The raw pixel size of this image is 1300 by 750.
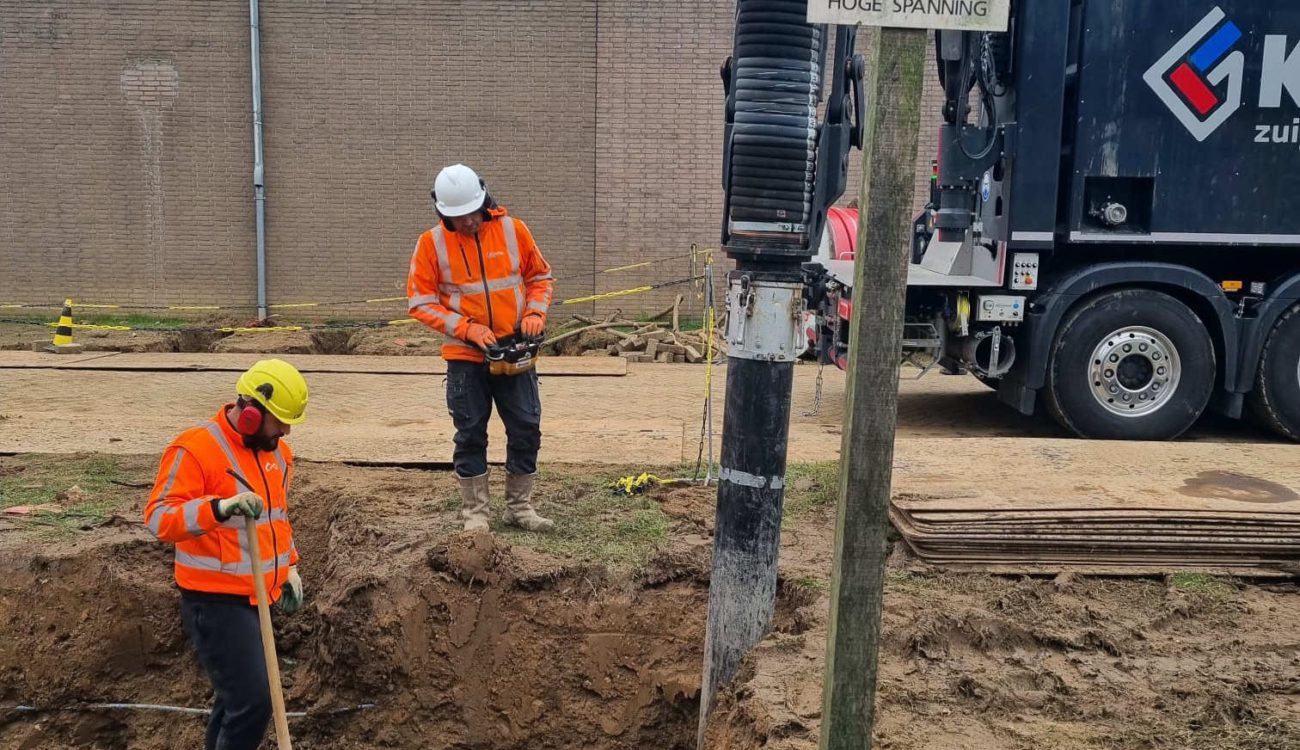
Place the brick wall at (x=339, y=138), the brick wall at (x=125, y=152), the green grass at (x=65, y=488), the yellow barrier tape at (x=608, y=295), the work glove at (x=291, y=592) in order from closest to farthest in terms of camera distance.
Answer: the work glove at (x=291, y=592) → the green grass at (x=65, y=488) → the yellow barrier tape at (x=608, y=295) → the brick wall at (x=339, y=138) → the brick wall at (x=125, y=152)

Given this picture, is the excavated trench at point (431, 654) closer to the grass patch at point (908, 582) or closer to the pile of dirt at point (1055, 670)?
the grass patch at point (908, 582)

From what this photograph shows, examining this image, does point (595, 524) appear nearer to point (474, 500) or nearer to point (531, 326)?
point (474, 500)

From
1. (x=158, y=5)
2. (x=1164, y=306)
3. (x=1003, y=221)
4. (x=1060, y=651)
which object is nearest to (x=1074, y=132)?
(x=1003, y=221)

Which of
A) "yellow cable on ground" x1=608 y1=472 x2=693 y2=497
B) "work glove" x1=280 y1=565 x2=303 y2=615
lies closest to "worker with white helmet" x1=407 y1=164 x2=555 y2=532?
"yellow cable on ground" x1=608 y1=472 x2=693 y2=497

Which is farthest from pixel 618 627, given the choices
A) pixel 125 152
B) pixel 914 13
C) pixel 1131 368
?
pixel 125 152

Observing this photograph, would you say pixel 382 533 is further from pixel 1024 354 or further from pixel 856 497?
pixel 1024 354

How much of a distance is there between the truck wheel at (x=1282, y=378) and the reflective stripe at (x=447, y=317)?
20.8 feet

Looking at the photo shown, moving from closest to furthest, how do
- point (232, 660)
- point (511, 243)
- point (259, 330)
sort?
point (232, 660)
point (511, 243)
point (259, 330)

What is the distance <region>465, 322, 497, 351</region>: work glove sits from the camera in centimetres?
588

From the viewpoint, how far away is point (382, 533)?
6301mm

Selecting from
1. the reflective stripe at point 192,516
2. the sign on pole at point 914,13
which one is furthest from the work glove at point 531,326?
the sign on pole at point 914,13

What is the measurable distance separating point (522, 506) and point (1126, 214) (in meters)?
5.15

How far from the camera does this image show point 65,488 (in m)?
7.19

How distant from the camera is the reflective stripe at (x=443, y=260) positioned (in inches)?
235
